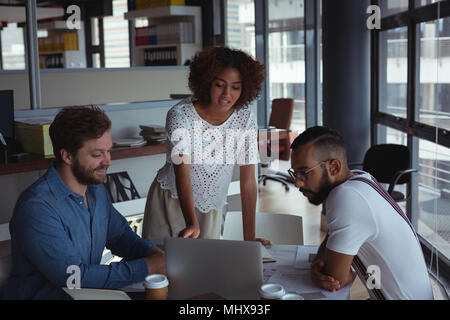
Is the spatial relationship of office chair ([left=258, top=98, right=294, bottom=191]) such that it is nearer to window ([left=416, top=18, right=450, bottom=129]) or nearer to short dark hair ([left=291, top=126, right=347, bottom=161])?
window ([left=416, top=18, right=450, bottom=129])

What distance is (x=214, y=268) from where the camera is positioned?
148 centimetres

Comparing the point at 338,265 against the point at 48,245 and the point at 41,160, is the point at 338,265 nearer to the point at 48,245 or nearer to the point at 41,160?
the point at 48,245

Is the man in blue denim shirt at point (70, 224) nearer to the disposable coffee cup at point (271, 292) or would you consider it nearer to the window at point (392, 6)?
the disposable coffee cup at point (271, 292)

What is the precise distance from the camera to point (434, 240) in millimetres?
3979

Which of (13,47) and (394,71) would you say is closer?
(394,71)

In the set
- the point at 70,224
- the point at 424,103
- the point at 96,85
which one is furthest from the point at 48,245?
the point at 96,85

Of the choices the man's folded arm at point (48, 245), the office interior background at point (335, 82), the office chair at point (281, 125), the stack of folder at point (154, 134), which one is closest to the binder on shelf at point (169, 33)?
the office interior background at point (335, 82)

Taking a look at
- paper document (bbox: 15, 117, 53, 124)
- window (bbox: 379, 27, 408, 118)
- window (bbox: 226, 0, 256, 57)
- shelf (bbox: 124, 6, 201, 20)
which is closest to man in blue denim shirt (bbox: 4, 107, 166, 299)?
paper document (bbox: 15, 117, 53, 124)

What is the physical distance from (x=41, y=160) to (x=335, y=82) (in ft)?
9.54

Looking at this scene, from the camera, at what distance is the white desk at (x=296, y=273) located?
64.1 inches

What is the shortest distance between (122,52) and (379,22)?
623 centimetres

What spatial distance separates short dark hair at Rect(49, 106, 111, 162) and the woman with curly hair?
49cm

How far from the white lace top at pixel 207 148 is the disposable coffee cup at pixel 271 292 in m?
0.92

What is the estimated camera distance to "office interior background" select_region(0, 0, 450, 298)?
12.4 ft
